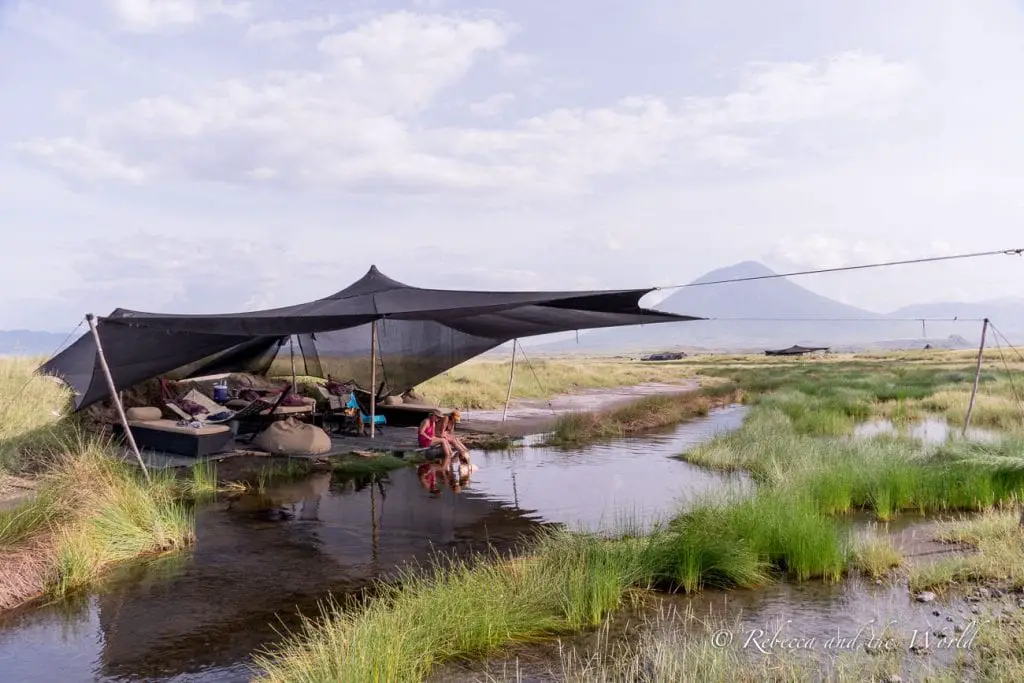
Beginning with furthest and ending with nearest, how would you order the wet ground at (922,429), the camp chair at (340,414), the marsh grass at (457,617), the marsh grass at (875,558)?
the wet ground at (922,429)
the camp chair at (340,414)
the marsh grass at (875,558)
the marsh grass at (457,617)

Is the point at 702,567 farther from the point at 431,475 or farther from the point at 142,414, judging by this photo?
the point at 142,414

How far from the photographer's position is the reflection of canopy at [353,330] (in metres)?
10.2

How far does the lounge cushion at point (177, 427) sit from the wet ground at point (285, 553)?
1.49 meters

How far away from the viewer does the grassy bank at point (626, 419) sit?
14.8m

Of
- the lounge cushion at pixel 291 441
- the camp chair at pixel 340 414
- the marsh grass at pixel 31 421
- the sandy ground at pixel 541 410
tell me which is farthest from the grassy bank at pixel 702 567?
the marsh grass at pixel 31 421

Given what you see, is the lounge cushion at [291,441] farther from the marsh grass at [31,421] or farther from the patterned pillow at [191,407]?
the marsh grass at [31,421]

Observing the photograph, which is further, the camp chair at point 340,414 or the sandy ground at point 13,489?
the camp chair at point 340,414

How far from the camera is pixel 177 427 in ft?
35.7

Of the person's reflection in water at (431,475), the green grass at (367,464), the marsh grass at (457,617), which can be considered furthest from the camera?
the green grass at (367,464)

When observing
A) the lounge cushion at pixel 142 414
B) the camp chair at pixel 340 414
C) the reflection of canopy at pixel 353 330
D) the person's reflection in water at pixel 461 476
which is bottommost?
the person's reflection in water at pixel 461 476

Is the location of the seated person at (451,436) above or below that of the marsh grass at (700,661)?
above

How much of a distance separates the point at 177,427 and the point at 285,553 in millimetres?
4695

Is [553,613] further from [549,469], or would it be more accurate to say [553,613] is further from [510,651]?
[549,469]

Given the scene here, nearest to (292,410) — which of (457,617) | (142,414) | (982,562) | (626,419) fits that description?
(142,414)
